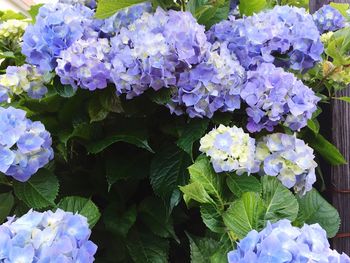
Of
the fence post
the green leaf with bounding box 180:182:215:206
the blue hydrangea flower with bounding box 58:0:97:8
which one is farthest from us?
the fence post

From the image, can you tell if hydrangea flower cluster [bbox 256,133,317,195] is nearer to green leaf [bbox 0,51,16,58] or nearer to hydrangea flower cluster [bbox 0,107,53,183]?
hydrangea flower cluster [bbox 0,107,53,183]

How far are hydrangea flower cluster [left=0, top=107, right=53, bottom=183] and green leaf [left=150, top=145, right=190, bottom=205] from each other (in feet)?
0.53

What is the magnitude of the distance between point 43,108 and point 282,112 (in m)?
0.40

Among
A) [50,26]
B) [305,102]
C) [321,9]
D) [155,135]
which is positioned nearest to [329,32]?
[321,9]

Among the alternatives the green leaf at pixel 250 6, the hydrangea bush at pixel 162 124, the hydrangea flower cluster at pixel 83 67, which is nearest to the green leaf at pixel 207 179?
the hydrangea bush at pixel 162 124

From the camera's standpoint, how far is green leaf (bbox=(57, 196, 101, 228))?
0.64 metres

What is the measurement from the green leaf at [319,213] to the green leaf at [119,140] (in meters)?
0.26

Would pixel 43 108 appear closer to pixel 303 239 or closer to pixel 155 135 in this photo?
pixel 155 135

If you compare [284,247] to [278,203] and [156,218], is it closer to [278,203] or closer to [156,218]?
[278,203]

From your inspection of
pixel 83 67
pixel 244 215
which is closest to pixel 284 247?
pixel 244 215

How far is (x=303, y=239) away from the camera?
50cm

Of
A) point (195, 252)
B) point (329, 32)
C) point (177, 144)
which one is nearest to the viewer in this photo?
point (195, 252)

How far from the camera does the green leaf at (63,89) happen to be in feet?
2.46

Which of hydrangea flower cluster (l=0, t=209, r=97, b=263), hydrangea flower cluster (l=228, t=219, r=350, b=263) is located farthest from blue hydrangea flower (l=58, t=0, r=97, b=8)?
hydrangea flower cluster (l=228, t=219, r=350, b=263)
